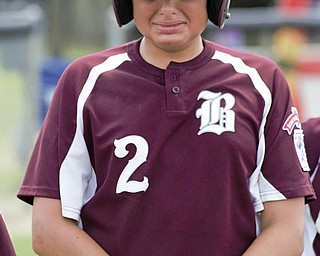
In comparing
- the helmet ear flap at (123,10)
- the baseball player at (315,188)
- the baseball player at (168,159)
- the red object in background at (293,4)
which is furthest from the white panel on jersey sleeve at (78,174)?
the red object in background at (293,4)

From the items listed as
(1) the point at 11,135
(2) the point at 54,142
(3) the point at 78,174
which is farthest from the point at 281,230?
(1) the point at 11,135

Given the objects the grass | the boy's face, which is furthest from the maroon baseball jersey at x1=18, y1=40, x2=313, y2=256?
the grass

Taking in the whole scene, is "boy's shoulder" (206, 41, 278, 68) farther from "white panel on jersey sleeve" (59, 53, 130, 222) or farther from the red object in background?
the red object in background

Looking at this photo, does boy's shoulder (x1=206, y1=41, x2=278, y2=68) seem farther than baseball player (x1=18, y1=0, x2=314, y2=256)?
Yes

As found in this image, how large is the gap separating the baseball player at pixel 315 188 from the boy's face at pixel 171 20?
0.78 metres

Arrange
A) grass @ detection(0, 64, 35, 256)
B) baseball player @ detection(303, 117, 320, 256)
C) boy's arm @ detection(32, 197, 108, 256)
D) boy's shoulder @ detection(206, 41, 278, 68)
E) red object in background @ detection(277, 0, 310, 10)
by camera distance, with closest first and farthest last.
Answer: boy's arm @ detection(32, 197, 108, 256), boy's shoulder @ detection(206, 41, 278, 68), baseball player @ detection(303, 117, 320, 256), grass @ detection(0, 64, 35, 256), red object in background @ detection(277, 0, 310, 10)

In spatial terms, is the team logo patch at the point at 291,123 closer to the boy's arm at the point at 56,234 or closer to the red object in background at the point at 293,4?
the boy's arm at the point at 56,234

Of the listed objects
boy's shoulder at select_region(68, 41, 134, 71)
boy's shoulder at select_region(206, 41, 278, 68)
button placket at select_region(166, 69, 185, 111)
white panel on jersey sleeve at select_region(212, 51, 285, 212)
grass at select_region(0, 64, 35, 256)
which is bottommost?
grass at select_region(0, 64, 35, 256)

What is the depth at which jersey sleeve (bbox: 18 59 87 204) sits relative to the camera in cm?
412

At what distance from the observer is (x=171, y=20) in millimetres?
4102

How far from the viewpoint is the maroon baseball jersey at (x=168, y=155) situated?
13.4 ft

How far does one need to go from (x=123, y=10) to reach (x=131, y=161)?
0.56m

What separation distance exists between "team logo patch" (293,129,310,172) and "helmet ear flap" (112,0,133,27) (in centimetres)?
72

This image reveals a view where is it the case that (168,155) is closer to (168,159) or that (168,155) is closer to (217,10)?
(168,159)
